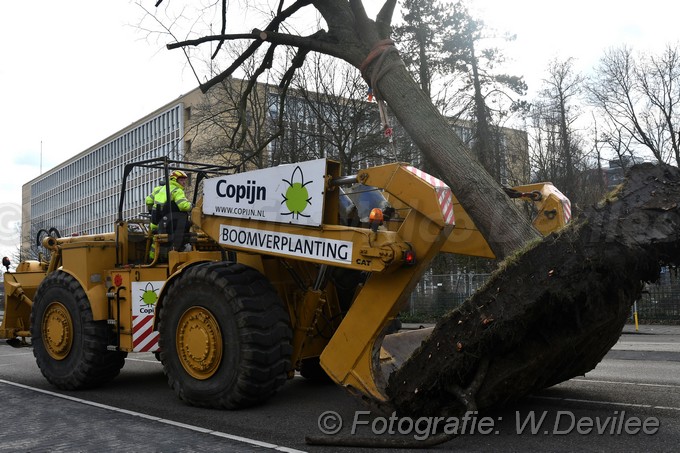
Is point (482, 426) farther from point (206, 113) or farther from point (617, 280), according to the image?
point (206, 113)

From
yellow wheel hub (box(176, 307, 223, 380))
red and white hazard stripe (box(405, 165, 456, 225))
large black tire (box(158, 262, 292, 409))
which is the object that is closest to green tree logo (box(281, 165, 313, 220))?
large black tire (box(158, 262, 292, 409))

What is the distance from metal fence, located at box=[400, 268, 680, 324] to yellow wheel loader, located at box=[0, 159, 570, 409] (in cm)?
1282

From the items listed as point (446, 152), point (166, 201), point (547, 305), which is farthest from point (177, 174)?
point (547, 305)

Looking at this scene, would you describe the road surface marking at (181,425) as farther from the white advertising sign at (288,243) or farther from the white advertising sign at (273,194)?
the white advertising sign at (273,194)

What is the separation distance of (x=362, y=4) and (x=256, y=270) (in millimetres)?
4930

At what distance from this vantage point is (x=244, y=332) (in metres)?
6.08

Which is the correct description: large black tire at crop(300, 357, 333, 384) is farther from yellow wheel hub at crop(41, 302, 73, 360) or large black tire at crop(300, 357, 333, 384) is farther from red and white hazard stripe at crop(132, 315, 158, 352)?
yellow wheel hub at crop(41, 302, 73, 360)

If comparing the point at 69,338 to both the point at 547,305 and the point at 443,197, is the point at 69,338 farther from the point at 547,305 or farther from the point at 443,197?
the point at 547,305

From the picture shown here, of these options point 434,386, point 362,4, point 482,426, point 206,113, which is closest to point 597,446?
point 482,426

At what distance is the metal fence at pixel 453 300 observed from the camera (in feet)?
66.0

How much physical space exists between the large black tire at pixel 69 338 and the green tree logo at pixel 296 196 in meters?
3.38

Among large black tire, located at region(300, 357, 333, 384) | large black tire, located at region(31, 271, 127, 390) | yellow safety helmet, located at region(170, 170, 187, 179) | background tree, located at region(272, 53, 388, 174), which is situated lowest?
large black tire, located at region(300, 357, 333, 384)

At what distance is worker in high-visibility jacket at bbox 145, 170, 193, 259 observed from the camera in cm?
773

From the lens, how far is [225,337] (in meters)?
6.28
